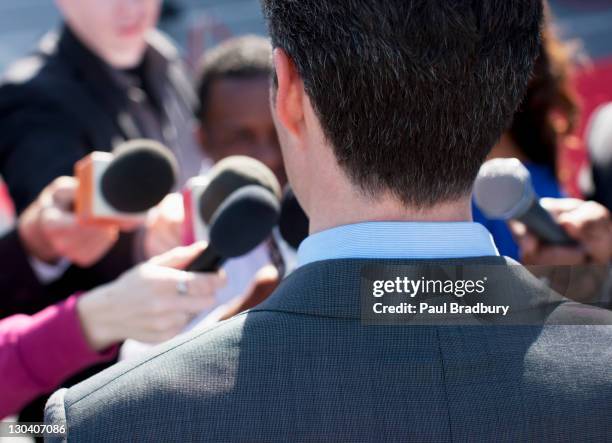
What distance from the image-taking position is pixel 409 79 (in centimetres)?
86

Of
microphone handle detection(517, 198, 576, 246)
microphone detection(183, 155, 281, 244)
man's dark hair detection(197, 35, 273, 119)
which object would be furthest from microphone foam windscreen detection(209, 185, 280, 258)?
man's dark hair detection(197, 35, 273, 119)

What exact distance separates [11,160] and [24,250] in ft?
1.46

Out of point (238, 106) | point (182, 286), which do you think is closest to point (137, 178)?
point (182, 286)

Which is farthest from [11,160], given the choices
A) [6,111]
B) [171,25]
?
[171,25]

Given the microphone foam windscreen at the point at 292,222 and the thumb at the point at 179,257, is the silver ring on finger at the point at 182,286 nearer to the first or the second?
the thumb at the point at 179,257

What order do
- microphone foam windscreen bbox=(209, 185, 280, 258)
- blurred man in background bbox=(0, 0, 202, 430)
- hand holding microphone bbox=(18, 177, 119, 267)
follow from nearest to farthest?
1. microphone foam windscreen bbox=(209, 185, 280, 258)
2. hand holding microphone bbox=(18, 177, 119, 267)
3. blurred man in background bbox=(0, 0, 202, 430)

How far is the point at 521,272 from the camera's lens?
2.96ft

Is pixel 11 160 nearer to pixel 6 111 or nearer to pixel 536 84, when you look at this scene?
pixel 6 111

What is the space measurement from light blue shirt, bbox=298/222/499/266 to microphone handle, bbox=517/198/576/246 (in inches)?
18.1

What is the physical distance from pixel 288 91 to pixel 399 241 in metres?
0.20

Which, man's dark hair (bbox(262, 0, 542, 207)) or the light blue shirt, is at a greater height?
→ man's dark hair (bbox(262, 0, 542, 207))

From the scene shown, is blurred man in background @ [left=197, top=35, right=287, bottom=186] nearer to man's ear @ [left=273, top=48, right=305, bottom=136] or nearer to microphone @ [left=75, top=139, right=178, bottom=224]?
microphone @ [left=75, top=139, right=178, bottom=224]

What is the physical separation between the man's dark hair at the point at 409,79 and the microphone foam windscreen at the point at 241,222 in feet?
0.96

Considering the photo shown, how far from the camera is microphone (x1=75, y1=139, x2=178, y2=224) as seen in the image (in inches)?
55.9
